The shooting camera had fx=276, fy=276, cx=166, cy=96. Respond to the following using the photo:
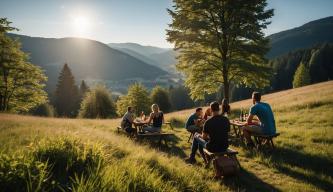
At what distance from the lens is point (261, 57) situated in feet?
70.8

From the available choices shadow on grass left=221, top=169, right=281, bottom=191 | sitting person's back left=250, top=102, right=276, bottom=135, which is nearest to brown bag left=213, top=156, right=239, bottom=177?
shadow on grass left=221, top=169, right=281, bottom=191

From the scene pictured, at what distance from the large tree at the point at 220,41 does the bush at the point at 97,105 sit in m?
29.9

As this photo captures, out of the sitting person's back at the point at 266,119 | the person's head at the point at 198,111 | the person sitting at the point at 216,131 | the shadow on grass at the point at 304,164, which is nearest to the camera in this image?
the shadow on grass at the point at 304,164

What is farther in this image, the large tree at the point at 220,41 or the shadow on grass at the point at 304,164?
the large tree at the point at 220,41

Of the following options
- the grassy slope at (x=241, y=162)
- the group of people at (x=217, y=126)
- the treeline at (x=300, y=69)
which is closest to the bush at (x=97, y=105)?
the group of people at (x=217, y=126)

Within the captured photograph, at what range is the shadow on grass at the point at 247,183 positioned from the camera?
7.52 metres

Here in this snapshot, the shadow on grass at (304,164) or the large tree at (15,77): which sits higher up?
the large tree at (15,77)

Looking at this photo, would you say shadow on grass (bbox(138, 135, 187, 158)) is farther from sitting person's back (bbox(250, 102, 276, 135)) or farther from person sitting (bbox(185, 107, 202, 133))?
sitting person's back (bbox(250, 102, 276, 135))

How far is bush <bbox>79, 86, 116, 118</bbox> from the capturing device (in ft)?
162

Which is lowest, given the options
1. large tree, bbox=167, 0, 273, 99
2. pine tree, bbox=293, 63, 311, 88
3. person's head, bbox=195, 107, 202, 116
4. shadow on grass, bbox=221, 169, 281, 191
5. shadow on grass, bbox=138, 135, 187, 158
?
shadow on grass, bbox=221, 169, 281, 191

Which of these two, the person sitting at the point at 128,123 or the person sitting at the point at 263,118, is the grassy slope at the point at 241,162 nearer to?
the person sitting at the point at 263,118

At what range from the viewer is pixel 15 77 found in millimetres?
33844

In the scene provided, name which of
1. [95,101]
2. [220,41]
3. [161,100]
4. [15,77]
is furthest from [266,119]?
[161,100]

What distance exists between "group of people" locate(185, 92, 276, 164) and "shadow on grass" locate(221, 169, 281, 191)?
38.9 inches
